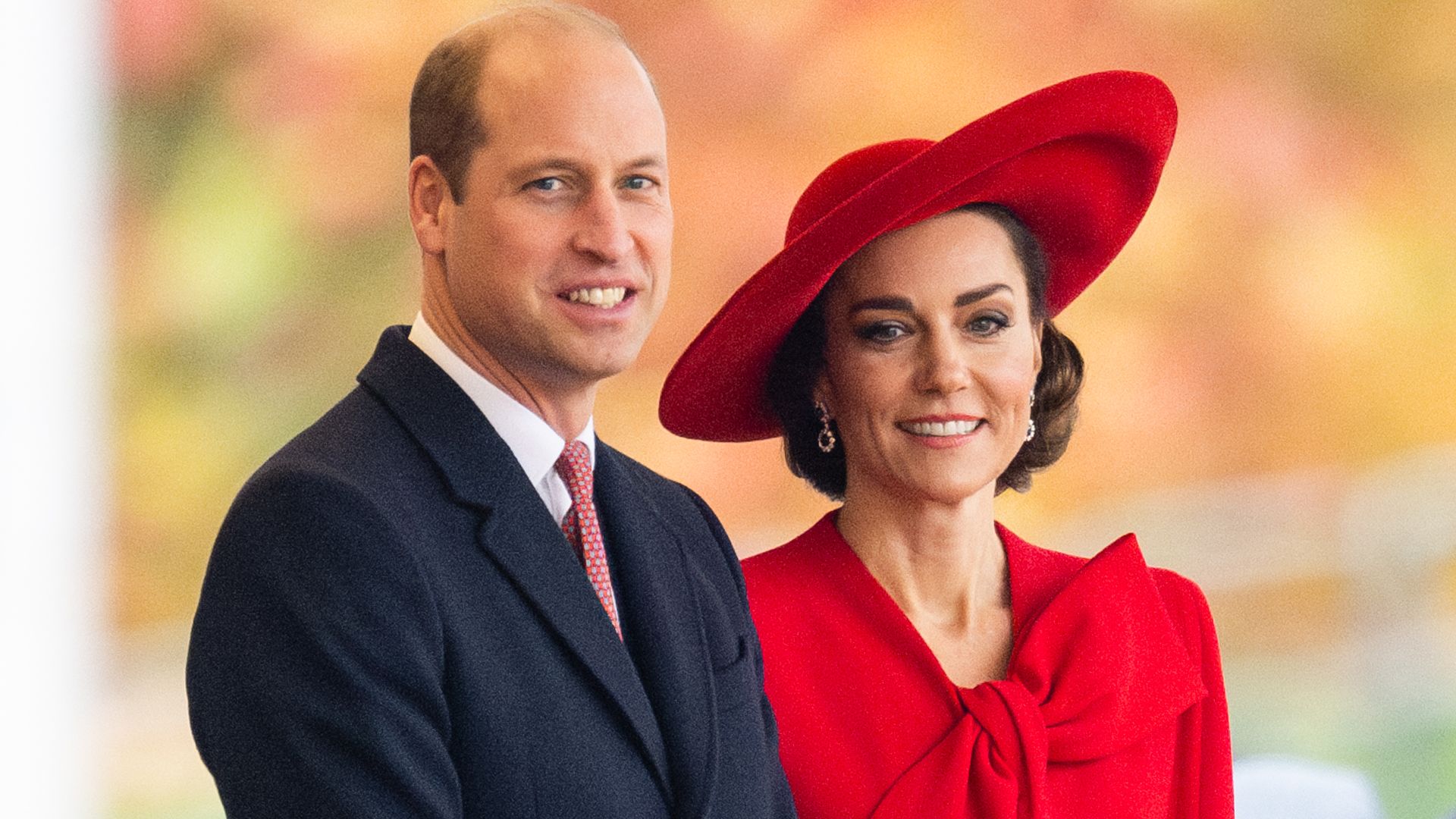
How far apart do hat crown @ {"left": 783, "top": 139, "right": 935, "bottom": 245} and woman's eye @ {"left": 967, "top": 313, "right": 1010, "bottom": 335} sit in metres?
0.21

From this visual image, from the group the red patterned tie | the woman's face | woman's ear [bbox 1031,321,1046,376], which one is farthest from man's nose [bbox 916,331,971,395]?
the red patterned tie

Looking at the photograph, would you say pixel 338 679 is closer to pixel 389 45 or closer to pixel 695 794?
pixel 695 794

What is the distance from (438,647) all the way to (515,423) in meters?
0.25

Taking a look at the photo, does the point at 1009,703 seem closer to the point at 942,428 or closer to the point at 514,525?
the point at 942,428

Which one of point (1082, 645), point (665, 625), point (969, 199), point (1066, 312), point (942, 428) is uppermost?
point (1066, 312)

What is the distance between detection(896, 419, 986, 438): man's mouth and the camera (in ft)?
6.41

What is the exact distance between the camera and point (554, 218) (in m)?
1.44

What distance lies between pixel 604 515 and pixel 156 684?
2201mm

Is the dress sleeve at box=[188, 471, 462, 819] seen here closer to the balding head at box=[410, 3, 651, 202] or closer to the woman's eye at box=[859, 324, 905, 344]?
the balding head at box=[410, 3, 651, 202]

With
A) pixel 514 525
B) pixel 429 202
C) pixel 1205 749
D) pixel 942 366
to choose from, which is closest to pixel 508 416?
pixel 514 525

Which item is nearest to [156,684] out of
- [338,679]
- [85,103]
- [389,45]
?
[85,103]

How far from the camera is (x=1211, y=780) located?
201cm

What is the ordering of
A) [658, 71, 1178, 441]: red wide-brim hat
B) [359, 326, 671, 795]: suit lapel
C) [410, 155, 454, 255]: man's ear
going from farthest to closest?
[658, 71, 1178, 441]: red wide-brim hat → [410, 155, 454, 255]: man's ear → [359, 326, 671, 795]: suit lapel

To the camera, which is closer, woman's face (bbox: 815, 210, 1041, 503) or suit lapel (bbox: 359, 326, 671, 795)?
suit lapel (bbox: 359, 326, 671, 795)
